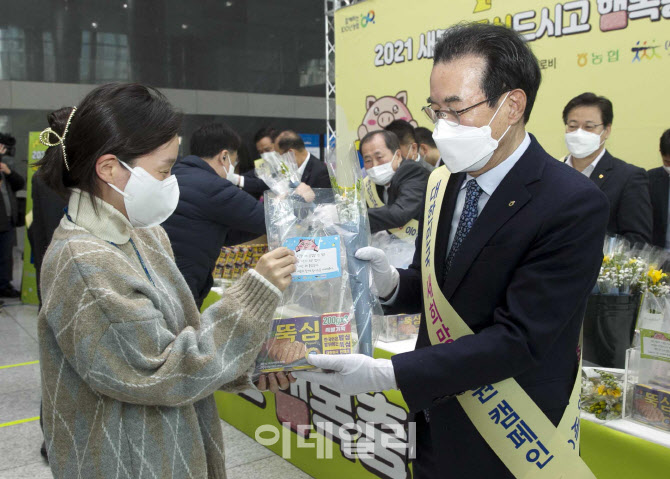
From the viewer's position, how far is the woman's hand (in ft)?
4.36

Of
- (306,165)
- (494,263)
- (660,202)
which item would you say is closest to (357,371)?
(494,263)

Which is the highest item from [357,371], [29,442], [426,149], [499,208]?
[426,149]

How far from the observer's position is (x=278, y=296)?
1.31m

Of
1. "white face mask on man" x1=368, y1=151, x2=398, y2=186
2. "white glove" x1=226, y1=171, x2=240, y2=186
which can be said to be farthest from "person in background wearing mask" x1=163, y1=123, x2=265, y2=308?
"white face mask on man" x1=368, y1=151, x2=398, y2=186

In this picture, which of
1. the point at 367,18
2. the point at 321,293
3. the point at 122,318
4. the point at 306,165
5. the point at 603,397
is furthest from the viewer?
A: the point at 367,18

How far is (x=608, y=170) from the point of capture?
3.40 metres

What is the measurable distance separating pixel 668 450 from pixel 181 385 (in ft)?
A: 4.25

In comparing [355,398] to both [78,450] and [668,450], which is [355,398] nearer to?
[668,450]

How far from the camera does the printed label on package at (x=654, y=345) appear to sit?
1.72m

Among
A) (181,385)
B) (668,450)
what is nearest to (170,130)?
(181,385)

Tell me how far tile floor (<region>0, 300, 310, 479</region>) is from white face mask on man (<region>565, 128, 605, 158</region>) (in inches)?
90.0

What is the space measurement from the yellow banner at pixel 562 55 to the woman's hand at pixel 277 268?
2.34 metres

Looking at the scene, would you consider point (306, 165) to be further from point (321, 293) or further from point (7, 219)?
point (321, 293)

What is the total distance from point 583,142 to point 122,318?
294cm
